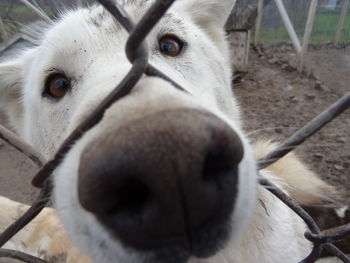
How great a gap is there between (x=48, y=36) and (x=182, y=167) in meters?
1.47

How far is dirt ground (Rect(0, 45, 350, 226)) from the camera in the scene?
3.99 metres

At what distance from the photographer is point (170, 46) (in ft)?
5.48

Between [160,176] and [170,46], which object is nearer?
[160,176]

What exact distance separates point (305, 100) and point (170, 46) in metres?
4.36

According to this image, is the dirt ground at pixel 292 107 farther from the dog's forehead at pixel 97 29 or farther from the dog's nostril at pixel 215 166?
the dog's nostril at pixel 215 166

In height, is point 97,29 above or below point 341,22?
above

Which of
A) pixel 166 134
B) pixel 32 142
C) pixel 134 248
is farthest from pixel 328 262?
pixel 32 142

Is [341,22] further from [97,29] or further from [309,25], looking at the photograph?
[97,29]

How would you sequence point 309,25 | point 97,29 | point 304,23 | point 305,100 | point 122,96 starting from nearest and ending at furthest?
point 122,96
point 97,29
point 305,100
point 309,25
point 304,23

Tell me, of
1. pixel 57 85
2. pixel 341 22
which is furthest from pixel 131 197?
pixel 341 22

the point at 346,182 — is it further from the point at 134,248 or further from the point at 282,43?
the point at 282,43

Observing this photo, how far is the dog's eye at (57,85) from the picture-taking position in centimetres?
162

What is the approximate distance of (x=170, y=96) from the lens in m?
0.85

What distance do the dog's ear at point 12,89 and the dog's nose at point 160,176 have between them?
1810 mm
